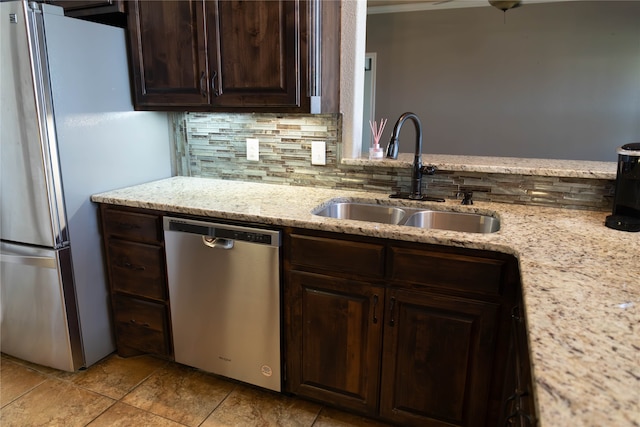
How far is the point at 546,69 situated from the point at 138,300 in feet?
14.3

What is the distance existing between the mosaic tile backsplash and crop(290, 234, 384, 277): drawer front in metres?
0.66

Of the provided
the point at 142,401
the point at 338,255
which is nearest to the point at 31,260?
the point at 142,401

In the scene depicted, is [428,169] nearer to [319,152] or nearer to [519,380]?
[319,152]

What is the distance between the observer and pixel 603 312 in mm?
976

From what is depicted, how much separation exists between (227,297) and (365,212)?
781 millimetres

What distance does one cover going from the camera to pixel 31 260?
207 centimetres

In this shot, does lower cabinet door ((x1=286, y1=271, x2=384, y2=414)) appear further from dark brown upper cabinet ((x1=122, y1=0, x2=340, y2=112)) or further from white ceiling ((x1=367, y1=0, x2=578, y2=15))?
white ceiling ((x1=367, y1=0, x2=578, y2=15))

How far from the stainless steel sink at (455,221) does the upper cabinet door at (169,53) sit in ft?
3.88

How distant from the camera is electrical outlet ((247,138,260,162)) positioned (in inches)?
97.3

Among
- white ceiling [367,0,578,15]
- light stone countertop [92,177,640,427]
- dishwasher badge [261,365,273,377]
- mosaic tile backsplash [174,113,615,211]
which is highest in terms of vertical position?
white ceiling [367,0,578,15]

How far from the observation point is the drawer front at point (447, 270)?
151 centimetres

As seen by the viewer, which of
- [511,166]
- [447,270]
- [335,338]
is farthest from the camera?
[511,166]

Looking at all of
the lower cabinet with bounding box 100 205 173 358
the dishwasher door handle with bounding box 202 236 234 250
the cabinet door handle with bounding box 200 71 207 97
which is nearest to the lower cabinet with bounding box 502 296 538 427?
the dishwasher door handle with bounding box 202 236 234 250

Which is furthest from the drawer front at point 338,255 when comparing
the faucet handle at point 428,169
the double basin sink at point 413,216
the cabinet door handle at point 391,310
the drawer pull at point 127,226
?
the drawer pull at point 127,226
